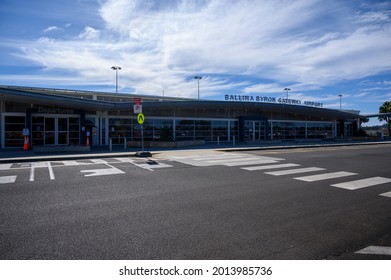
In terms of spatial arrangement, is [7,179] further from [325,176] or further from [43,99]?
[43,99]

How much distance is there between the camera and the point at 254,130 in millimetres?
35250

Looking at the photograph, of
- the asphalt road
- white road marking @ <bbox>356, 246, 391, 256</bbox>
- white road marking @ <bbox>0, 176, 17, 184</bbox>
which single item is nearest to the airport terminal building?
white road marking @ <bbox>0, 176, 17, 184</bbox>

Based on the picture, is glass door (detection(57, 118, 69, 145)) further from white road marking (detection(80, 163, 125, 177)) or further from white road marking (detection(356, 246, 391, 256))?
white road marking (detection(356, 246, 391, 256))

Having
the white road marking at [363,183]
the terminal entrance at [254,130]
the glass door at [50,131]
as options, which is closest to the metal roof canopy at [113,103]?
the glass door at [50,131]

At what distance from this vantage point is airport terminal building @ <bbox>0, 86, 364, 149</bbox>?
897 inches

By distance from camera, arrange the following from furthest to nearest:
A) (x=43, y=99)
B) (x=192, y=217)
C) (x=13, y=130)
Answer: (x=13, y=130), (x=43, y=99), (x=192, y=217)

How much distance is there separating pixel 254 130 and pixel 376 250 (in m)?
31.7

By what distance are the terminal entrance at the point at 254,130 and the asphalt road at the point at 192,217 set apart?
25.0 meters

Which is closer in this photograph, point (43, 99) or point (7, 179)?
point (7, 179)

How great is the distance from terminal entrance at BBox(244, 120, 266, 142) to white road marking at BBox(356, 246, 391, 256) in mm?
30550

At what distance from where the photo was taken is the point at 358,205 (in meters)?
6.33

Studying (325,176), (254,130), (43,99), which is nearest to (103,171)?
(325,176)

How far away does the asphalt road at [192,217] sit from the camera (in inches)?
157
